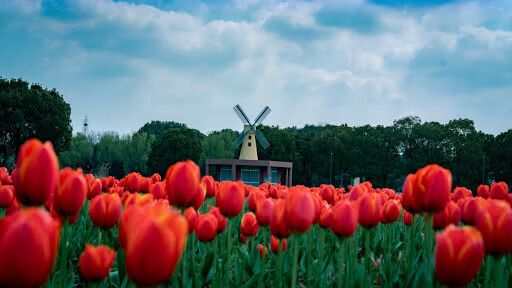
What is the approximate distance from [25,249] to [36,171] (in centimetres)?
57

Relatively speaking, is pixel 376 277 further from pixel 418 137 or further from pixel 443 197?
pixel 418 137

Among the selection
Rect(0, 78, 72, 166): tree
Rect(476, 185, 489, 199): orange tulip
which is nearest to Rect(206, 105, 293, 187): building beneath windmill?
Rect(0, 78, 72, 166): tree

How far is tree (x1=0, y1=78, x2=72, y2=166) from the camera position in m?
36.9

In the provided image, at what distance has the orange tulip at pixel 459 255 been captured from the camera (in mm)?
1350

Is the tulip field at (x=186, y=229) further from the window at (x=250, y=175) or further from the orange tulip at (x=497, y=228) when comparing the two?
the window at (x=250, y=175)

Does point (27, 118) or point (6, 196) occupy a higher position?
point (27, 118)

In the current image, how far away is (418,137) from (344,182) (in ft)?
36.1

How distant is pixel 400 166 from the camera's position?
168 ft

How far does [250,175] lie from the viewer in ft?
126

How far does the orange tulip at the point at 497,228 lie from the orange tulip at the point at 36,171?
1.71 m

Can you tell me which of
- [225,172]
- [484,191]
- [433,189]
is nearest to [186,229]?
[433,189]

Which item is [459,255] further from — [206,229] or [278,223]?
[206,229]

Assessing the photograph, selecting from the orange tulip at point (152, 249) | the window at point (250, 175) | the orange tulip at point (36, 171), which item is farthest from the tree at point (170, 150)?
the orange tulip at point (152, 249)

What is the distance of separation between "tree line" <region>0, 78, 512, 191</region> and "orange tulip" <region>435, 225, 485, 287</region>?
38.4m
